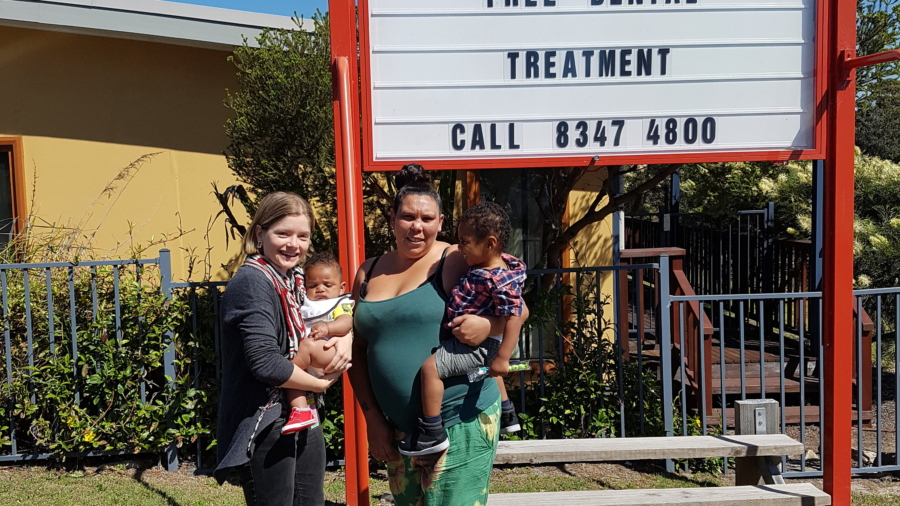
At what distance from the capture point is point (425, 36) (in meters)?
3.88

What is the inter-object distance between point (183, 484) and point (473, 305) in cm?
365

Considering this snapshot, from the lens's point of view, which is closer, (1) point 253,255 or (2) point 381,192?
(1) point 253,255

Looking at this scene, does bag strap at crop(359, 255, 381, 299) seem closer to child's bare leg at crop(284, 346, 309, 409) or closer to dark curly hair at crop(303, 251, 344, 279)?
dark curly hair at crop(303, 251, 344, 279)

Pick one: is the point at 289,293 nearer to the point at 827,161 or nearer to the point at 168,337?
the point at 827,161

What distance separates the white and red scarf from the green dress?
230 mm

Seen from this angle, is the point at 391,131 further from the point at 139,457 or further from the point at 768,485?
the point at 139,457

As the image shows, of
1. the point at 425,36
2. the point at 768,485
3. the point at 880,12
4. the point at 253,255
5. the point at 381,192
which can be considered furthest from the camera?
the point at 880,12

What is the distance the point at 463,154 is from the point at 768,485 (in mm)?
2435

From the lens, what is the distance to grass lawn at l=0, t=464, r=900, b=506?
5059mm

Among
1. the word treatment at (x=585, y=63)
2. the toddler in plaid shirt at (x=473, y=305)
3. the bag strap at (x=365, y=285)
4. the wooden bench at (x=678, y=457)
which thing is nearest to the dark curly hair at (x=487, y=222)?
the toddler in plaid shirt at (x=473, y=305)

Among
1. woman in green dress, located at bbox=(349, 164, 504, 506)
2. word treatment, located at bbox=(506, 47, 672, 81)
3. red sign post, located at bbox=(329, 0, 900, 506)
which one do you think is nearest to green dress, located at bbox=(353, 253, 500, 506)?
woman in green dress, located at bbox=(349, 164, 504, 506)

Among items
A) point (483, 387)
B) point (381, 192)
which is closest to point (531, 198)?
point (381, 192)

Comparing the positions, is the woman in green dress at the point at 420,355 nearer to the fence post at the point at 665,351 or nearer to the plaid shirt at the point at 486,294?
the plaid shirt at the point at 486,294

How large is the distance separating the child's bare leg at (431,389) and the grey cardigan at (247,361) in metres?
0.47
